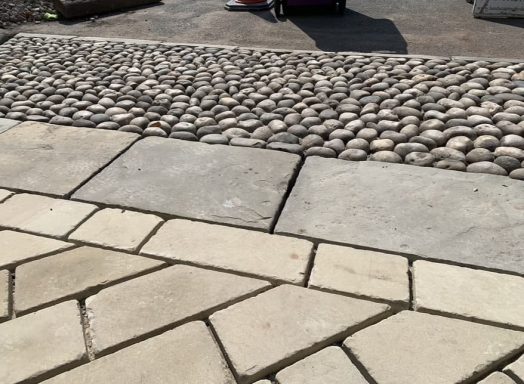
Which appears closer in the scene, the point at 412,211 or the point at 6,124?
the point at 412,211

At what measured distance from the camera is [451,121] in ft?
10.1

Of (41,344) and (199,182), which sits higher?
(199,182)

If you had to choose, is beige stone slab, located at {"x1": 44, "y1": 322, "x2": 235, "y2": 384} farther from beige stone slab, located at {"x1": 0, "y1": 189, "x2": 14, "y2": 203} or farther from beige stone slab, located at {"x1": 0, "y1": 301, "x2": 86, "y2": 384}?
beige stone slab, located at {"x1": 0, "y1": 189, "x2": 14, "y2": 203}

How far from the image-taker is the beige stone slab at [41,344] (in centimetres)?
156

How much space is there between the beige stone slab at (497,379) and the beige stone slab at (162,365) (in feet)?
2.56

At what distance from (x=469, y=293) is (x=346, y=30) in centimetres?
436

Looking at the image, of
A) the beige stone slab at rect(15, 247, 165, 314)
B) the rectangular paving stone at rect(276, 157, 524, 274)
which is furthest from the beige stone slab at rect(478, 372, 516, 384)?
the beige stone slab at rect(15, 247, 165, 314)

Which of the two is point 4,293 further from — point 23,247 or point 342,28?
point 342,28

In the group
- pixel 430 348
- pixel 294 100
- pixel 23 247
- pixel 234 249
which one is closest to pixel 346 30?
pixel 294 100

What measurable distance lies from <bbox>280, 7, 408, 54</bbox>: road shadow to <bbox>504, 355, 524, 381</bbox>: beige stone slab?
12.3 feet

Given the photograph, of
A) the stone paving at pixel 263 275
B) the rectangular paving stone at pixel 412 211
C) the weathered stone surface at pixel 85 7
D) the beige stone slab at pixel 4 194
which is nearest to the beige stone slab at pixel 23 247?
the stone paving at pixel 263 275

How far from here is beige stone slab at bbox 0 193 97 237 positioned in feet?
7.45

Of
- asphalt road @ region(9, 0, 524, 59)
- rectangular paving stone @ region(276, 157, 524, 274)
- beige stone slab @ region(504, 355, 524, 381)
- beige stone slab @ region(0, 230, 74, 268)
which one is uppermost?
asphalt road @ region(9, 0, 524, 59)

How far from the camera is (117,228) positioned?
2.25m
